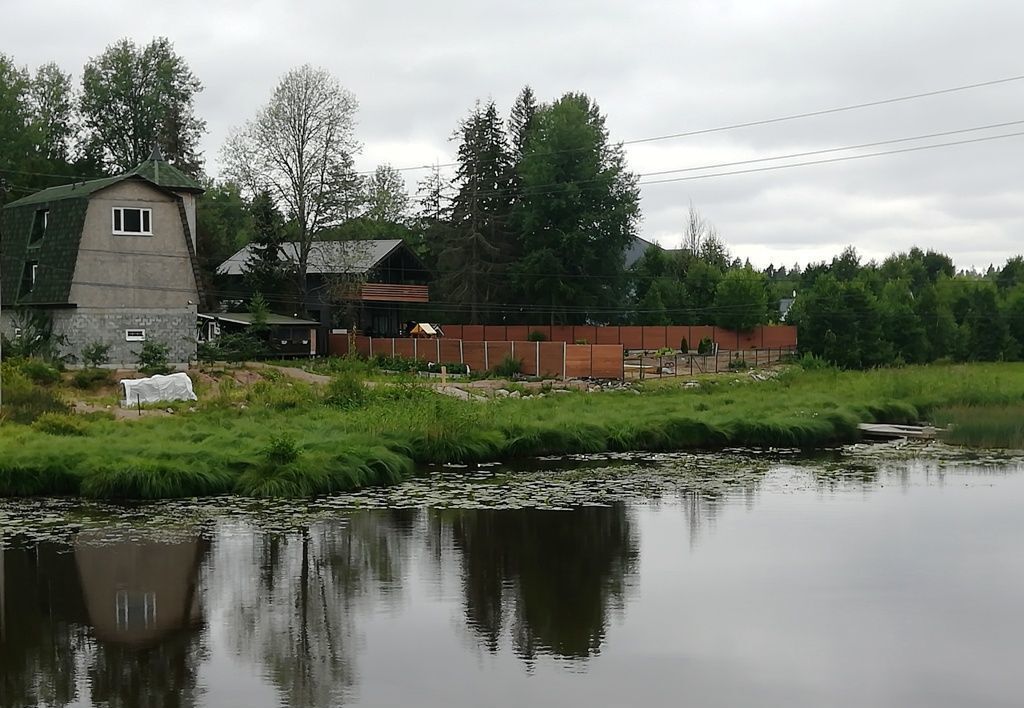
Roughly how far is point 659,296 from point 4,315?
41915mm

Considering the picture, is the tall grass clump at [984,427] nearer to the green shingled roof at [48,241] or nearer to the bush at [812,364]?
the bush at [812,364]

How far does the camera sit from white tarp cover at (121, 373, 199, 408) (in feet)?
105

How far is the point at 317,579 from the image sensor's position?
1559 cm

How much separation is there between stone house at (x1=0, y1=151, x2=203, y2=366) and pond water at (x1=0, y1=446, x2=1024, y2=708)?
84.0 feet

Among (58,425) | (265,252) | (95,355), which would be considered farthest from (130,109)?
(58,425)

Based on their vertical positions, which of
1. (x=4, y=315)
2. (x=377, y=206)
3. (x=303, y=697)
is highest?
(x=377, y=206)

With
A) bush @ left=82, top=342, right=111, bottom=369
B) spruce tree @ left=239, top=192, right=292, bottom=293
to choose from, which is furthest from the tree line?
bush @ left=82, top=342, right=111, bottom=369

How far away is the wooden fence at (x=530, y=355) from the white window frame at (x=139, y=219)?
13986 millimetres

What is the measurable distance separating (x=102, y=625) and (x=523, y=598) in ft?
16.6

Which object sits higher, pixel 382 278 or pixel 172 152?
pixel 172 152

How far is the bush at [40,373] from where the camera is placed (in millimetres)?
33719

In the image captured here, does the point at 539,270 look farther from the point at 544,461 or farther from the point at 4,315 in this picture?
the point at 544,461

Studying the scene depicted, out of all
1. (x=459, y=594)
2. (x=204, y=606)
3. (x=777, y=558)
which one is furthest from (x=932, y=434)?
(x=204, y=606)

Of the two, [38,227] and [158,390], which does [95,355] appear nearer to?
[158,390]
